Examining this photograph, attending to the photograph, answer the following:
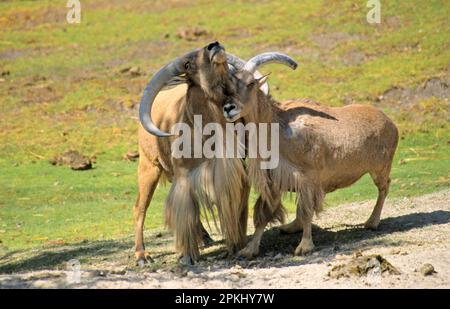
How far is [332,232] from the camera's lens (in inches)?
422

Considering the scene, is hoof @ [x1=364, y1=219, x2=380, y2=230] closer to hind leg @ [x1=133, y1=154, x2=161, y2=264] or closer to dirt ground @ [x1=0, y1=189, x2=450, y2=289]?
dirt ground @ [x1=0, y1=189, x2=450, y2=289]

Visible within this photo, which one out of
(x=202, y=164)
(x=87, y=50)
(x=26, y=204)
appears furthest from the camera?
(x=87, y=50)

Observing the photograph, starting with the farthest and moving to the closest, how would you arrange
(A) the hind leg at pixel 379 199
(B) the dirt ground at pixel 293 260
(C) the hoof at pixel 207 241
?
(C) the hoof at pixel 207 241, (A) the hind leg at pixel 379 199, (B) the dirt ground at pixel 293 260

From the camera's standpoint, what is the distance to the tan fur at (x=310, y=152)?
952 cm

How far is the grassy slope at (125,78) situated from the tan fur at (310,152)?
295 centimetres

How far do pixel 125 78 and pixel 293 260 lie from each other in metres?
15.0

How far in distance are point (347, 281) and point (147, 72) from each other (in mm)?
16713

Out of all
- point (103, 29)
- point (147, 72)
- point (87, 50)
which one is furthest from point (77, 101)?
point (103, 29)

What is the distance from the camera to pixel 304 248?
377 inches

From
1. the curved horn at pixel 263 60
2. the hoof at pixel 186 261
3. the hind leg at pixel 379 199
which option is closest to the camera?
the curved horn at pixel 263 60

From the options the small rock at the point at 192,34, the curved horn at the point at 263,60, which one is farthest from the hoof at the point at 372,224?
the small rock at the point at 192,34

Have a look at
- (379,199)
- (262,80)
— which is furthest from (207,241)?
(262,80)

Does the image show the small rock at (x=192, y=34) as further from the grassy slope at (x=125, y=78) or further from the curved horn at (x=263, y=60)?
the curved horn at (x=263, y=60)
